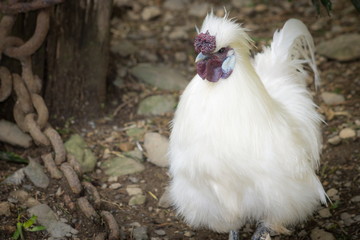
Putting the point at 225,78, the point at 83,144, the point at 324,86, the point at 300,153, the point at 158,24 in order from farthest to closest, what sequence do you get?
the point at 158,24 → the point at 324,86 → the point at 83,144 → the point at 300,153 → the point at 225,78

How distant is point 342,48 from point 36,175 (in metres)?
3.54

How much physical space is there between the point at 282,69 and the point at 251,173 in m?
1.14

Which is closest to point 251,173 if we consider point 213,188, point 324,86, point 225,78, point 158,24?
point 213,188

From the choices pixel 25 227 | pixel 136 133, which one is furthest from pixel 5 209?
pixel 136 133

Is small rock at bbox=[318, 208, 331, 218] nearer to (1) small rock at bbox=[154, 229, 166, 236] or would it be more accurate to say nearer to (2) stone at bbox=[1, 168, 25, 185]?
(1) small rock at bbox=[154, 229, 166, 236]

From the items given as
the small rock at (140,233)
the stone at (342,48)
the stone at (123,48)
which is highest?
the stone at (342,48)

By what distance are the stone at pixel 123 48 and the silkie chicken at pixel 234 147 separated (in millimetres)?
2549

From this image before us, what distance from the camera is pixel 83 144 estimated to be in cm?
447

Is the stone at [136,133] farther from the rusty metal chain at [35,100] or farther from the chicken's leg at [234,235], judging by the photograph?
the chicken's leg at [234,235]

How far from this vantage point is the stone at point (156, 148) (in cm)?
444

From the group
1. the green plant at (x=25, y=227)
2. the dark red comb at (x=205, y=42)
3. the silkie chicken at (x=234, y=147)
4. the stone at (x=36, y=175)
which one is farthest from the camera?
the stone at (x=36, y=175)

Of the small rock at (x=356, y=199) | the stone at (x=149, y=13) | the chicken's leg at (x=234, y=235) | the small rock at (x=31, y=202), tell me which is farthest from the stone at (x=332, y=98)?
the small rock at (x=31, y=202)

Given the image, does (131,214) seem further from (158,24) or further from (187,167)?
(158,24)

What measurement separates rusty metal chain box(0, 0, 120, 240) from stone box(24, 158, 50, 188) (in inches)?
3.4
